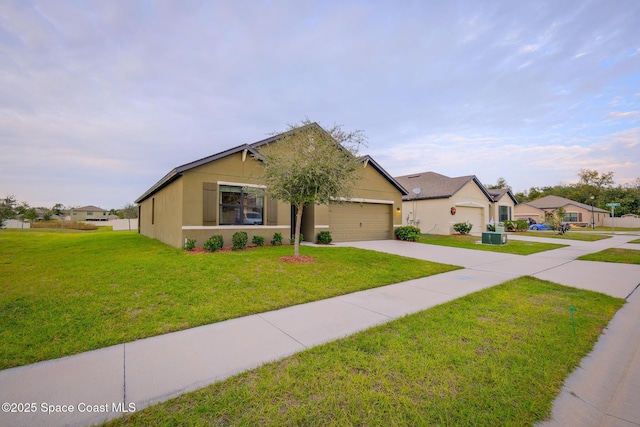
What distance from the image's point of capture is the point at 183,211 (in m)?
10.1

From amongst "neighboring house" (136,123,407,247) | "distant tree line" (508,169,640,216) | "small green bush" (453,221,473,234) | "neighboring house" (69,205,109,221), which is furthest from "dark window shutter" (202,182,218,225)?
"neighboring house" (69,205,109,221)

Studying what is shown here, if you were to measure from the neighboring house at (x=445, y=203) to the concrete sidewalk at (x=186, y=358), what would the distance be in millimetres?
14911

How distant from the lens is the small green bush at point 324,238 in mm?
13217

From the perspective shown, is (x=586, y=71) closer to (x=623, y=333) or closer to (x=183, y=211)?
(x=623, y=333)

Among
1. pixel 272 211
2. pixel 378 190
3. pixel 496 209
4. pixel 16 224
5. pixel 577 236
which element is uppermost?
pixel 378 190

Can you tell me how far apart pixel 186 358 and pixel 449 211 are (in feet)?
68.3

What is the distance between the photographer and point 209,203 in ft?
34.4

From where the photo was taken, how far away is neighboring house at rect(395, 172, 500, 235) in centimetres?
2034

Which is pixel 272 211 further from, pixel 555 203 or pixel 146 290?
pixel 555 203

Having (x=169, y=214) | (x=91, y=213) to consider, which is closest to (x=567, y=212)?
(x=169, y=214)

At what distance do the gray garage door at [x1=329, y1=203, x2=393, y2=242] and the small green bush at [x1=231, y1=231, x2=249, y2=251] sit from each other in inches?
204

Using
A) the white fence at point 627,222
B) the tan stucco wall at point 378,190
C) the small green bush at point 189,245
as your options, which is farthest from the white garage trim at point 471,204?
the white fence at point 627,222

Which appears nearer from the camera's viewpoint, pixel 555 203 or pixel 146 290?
pixel 146 290

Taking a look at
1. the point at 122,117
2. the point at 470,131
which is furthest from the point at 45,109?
the point at 470,131
